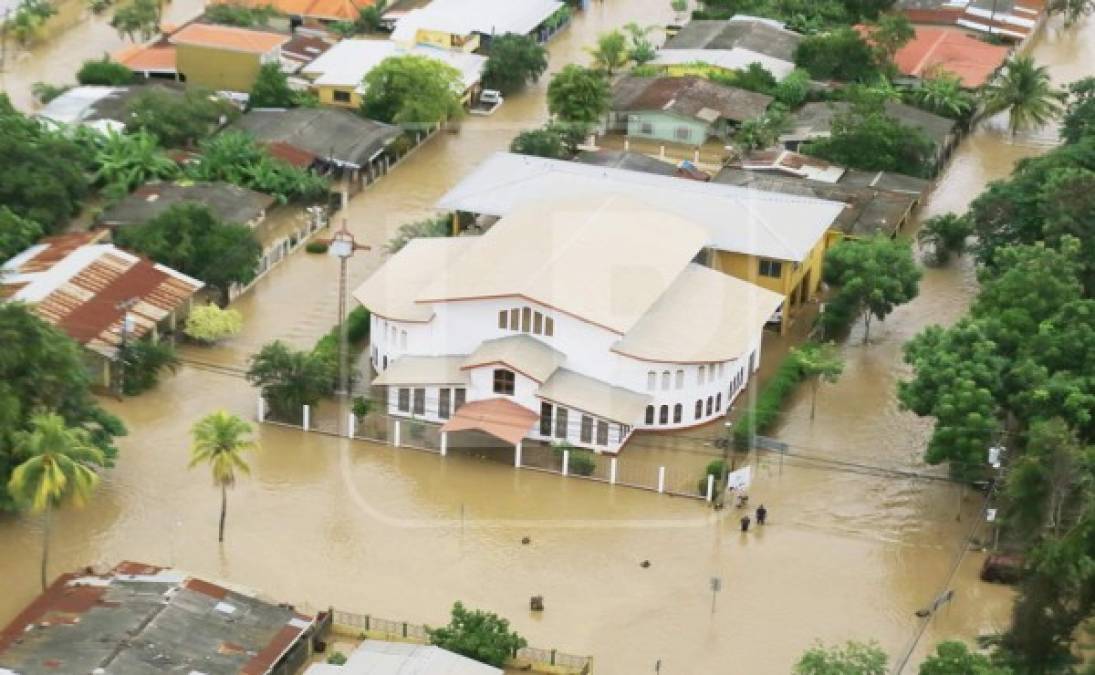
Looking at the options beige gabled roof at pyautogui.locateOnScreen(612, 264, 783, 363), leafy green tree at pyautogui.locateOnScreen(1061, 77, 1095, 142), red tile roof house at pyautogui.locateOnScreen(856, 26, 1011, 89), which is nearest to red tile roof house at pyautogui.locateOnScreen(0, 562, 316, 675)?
beige gabled roof at pyautogui.locateOnScreen(612, 264, 783, 363)

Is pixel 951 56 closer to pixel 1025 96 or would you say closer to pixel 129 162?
pixel 1025 96

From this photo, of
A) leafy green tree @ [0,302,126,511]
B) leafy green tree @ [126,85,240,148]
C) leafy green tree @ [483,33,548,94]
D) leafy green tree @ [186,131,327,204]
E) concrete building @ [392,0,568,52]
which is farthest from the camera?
concrete building @ [392,0,568,52]

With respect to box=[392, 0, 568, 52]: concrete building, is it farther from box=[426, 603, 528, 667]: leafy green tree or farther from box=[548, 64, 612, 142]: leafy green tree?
box=[426, 603, 528, 667]: leafy green tree

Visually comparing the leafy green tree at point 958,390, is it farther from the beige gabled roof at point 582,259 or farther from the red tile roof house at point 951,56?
the red tile roof house at point 951,56

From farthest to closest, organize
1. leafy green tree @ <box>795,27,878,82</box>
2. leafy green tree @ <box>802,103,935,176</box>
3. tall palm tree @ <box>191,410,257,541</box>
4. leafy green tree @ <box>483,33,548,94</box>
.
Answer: leafy green tree @ <box>795,27,878,82</box>
leafy green tree @ <box>483,33,548,94</box>
leafy green tree @ <box>802,103,935,176</box>
tall palm tree @ <box>191,410,257,541</box>

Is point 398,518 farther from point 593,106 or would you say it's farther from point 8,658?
point 593,106

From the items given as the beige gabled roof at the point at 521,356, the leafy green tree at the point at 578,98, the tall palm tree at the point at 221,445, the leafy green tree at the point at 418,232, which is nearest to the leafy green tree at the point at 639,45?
the leafy green tree at the point at 578,98
